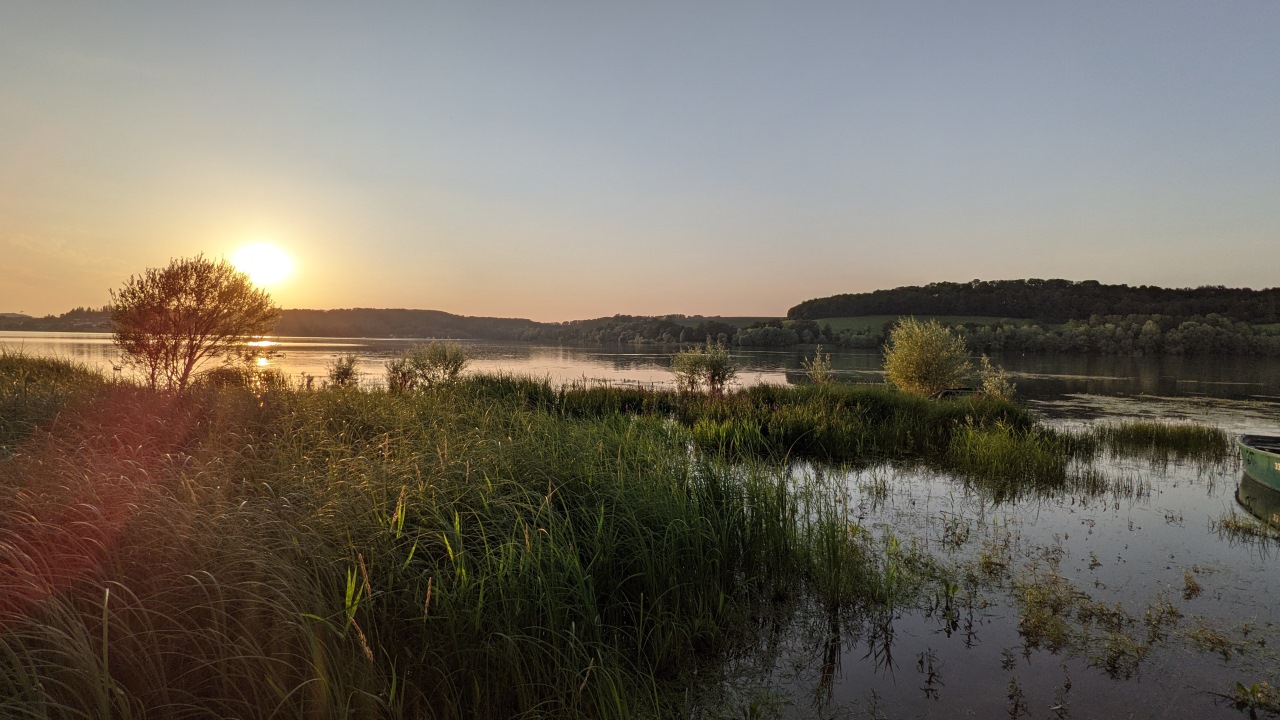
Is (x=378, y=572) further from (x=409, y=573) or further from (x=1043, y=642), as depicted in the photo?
(x=1043, y=642)

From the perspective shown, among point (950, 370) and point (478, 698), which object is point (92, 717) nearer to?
point (478, 698)

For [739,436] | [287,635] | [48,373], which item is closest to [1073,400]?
[739,436]

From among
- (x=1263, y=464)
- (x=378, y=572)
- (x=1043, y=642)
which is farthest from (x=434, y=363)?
(x=1263, y=464)

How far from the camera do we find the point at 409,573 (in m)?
3.92

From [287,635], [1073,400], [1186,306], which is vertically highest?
[1186,306]

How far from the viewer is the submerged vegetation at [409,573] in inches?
111

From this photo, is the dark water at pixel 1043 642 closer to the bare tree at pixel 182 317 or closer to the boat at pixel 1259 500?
the boat at pixel 1259 500

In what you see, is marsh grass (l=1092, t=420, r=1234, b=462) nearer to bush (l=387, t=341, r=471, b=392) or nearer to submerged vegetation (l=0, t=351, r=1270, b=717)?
submerged vegetation (l=0, t=351, r=1270, b=717)

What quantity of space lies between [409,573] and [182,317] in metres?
17.4

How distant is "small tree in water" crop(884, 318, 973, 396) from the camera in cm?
2398

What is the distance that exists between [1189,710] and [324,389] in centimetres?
1315

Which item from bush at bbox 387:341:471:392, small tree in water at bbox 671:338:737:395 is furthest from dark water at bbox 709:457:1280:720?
bush at bbox 387:341:471:392

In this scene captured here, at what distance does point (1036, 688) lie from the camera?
425 centimetres

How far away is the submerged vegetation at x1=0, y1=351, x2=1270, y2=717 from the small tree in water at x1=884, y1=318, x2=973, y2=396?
17.5m
